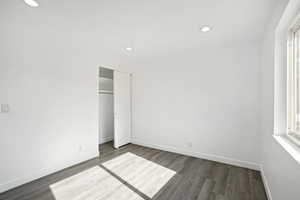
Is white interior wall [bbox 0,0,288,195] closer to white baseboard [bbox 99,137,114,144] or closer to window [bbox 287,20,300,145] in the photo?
window [bbox 287,20,300,145]

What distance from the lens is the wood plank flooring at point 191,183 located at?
177 cm

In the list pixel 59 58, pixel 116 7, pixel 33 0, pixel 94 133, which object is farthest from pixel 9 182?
pixel 116 7

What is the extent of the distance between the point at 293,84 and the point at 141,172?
242 cm

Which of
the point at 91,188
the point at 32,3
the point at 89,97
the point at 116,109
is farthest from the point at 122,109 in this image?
the point at 32,3

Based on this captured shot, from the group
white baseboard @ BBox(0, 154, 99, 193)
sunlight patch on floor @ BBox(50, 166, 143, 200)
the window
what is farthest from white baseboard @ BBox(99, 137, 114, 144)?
the window

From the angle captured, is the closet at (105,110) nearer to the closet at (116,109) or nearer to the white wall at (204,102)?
the closet at (116,109)

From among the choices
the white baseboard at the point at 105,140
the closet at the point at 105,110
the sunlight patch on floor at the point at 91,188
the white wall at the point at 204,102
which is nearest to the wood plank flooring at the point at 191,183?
the sunlight patch on floor at the point at 91,188

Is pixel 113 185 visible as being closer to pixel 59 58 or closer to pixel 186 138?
pixel 186 138

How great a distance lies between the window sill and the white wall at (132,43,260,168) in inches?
45.2

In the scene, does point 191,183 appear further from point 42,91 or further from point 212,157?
point 42,91

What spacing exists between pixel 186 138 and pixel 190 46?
6.79 feet

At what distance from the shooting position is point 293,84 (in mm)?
1389

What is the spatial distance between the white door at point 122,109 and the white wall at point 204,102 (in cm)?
31

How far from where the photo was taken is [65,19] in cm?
174
